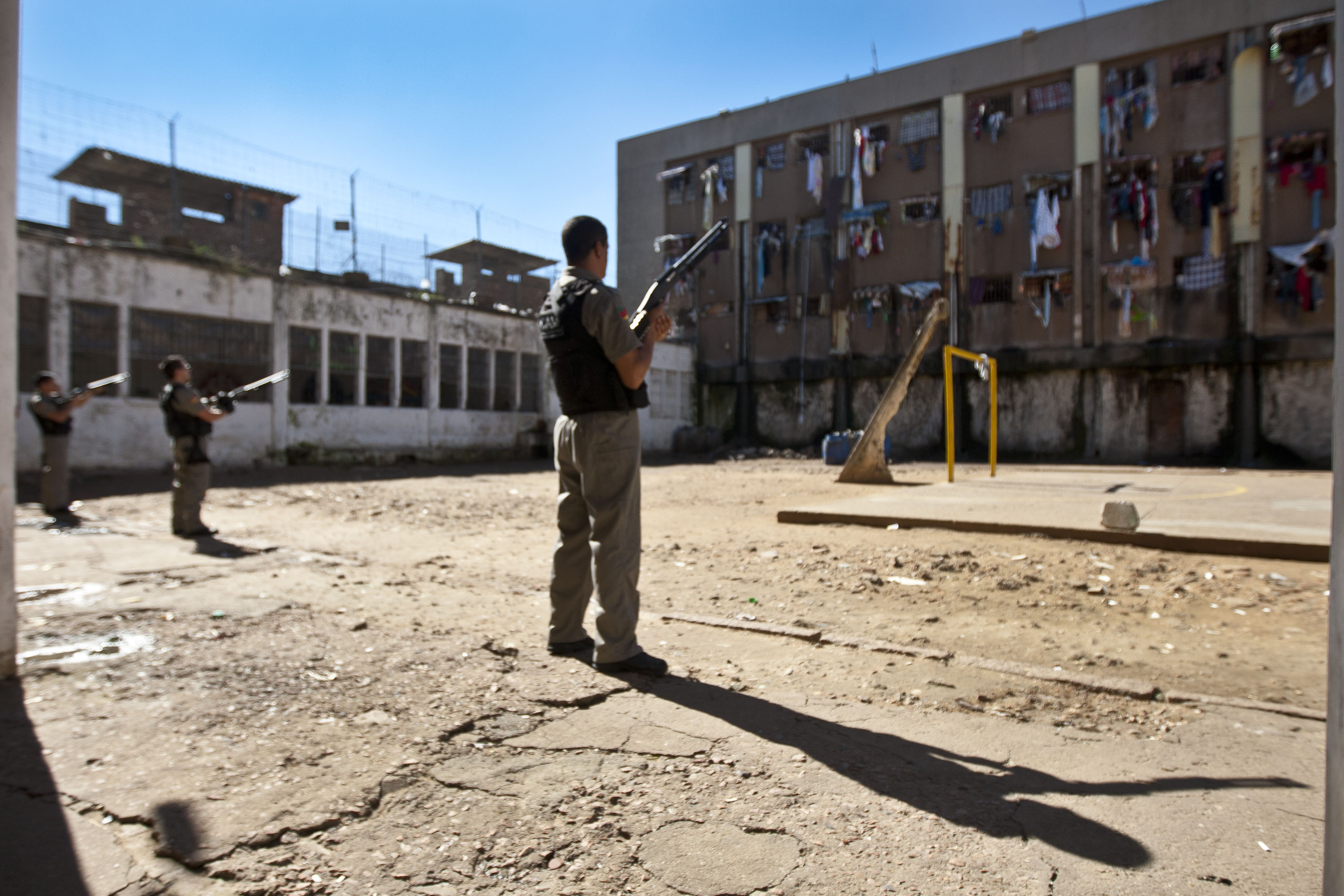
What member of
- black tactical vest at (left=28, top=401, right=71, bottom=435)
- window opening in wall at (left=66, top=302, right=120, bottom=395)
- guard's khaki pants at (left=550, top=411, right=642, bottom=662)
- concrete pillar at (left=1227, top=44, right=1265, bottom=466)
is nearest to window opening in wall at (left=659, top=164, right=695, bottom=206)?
concrete pillar at (left=1227, top=44, right=1265, bottom=466)

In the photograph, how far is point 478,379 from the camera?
1794 cm

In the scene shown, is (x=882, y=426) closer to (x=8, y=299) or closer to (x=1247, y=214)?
(x=8, y=299)

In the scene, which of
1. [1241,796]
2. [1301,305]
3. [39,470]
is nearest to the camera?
[1241,796]

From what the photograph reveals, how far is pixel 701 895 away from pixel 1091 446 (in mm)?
19837

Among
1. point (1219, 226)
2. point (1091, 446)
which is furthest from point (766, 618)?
point (1219, 226)

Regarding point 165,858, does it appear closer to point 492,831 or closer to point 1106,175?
point 492,831

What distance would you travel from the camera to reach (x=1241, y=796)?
71.8 inches

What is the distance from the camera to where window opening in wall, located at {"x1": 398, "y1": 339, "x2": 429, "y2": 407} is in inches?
644

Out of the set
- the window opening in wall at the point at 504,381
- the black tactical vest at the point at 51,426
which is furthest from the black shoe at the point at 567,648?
the window opening in wall at the point at 504,381

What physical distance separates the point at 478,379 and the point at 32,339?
27.8ft

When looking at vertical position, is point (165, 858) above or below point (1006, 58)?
below

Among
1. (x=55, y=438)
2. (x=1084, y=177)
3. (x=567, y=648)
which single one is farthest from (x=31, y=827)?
(x=1084, y=177)

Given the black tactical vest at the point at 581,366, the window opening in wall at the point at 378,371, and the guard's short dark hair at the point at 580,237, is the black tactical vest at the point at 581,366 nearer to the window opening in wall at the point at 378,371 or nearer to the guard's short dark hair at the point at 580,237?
the guard's short dark hair at the point at 580,237

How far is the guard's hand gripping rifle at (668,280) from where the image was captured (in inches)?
123
